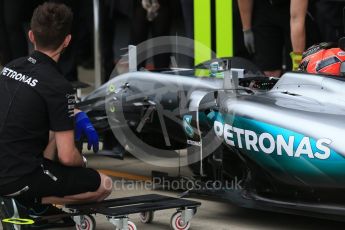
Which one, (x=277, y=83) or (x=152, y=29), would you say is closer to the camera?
(x=277, y=83)

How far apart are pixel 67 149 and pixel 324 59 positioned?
186 cm

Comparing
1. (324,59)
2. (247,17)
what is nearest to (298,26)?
(247,17)

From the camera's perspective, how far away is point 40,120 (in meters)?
4.77

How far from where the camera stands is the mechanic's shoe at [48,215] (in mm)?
4871

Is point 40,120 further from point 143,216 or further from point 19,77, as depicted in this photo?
point 143,216

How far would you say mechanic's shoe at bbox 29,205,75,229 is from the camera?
487 cm

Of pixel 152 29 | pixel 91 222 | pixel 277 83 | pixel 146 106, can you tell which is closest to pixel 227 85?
pixel 277 83

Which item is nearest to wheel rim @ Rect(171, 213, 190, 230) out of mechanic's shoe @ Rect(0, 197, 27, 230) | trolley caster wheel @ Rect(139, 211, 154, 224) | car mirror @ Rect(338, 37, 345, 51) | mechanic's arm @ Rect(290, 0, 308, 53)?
trolley caster wheel @ Rect(139, 211, 154, 224)

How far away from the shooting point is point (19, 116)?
15.6 ft

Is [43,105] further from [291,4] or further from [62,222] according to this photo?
[291,4]

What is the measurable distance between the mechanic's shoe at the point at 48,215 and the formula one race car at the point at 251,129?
3.20 ft

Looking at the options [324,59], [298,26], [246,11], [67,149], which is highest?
[246,11]

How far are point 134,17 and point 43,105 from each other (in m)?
4.52

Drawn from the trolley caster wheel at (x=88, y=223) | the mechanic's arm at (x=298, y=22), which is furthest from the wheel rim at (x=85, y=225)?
the mechanic's arm at (x=298, y=22)
